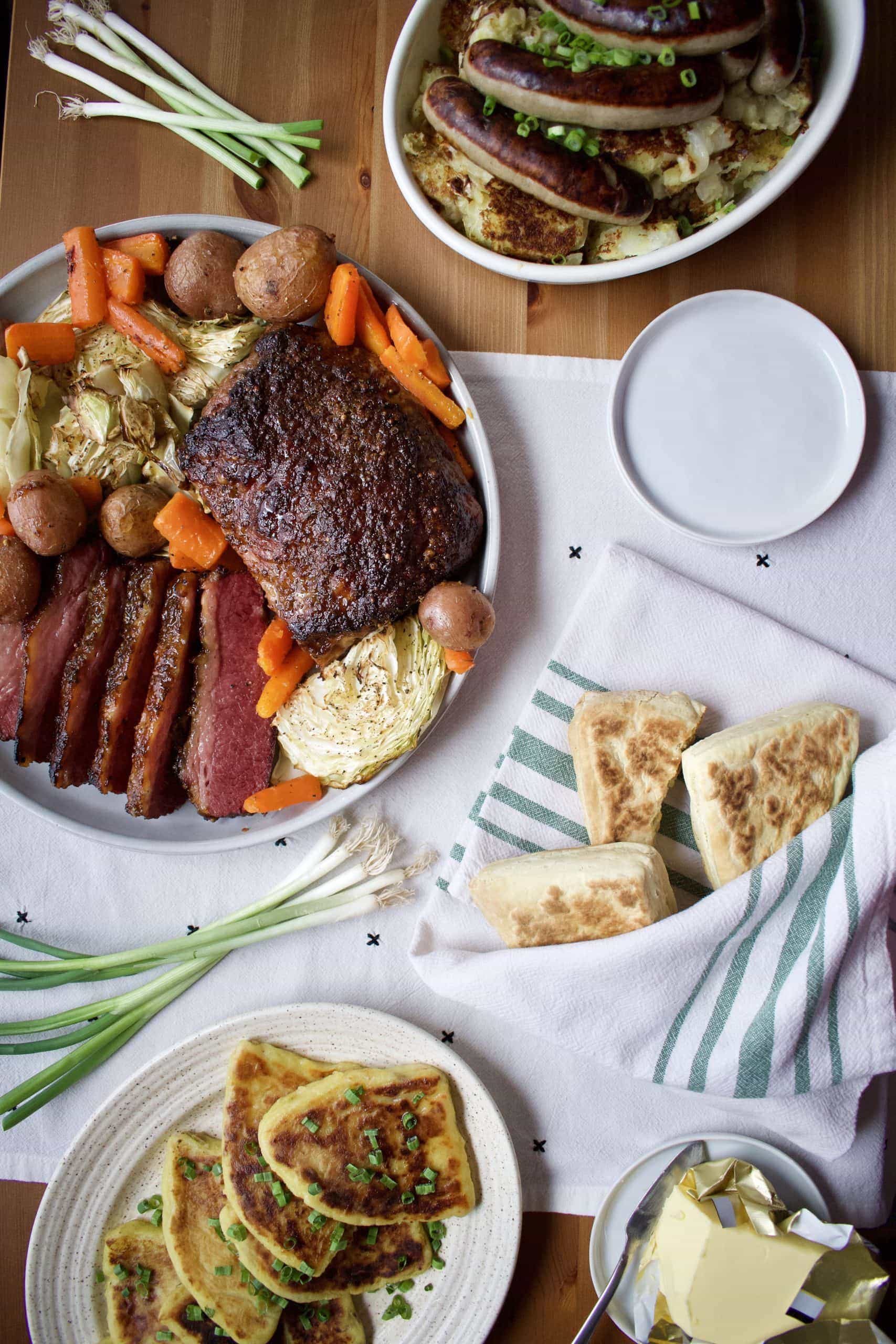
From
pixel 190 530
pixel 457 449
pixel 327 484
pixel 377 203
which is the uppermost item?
pixel 377 203

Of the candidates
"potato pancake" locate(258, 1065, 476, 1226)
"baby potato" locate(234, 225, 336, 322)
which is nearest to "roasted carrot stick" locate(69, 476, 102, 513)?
"baby potato" locate(234, 225, 336, 322)

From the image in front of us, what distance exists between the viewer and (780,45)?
6.64 ft

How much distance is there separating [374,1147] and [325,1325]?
22.7 inches

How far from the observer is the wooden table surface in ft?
8.42

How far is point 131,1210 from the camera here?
2.59 meters

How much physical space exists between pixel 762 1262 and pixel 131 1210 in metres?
1.79

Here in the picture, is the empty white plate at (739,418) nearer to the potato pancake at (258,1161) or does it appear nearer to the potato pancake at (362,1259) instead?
the potato pancake at (258,1161)

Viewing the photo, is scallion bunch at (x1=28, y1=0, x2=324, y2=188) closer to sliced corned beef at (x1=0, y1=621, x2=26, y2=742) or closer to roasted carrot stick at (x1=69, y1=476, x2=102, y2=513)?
roasted carrot stick at (x1=69, y1=476, x2=102, y2=513)

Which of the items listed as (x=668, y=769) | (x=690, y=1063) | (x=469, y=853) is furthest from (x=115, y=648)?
Result: (x=690, y=1063)

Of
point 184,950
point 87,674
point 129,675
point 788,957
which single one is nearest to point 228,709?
point 129,675

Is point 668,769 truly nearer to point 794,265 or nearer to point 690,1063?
point 690,1063

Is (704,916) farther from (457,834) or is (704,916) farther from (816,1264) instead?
(816,1264)

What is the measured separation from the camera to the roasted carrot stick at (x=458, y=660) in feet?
7.63

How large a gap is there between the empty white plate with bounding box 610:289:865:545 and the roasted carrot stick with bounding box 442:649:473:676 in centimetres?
69
